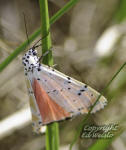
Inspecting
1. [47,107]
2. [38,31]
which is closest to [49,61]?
[38,31]

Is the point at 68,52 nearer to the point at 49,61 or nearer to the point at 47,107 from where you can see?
the point at 47,107

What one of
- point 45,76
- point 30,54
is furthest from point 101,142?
point 30,54

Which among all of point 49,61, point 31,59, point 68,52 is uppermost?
point 68,52

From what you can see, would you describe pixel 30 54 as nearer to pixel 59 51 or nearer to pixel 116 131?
pixel 116 131

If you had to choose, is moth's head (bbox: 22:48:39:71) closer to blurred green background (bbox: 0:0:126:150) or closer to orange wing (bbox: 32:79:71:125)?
orange wing (bbox: 32:79:71:125)

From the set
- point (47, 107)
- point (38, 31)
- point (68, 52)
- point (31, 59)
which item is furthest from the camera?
point (68, 52)

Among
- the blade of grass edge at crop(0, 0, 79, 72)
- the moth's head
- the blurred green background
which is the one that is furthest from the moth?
the blurred green background

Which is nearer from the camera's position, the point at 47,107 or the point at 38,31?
the point at 38,31
